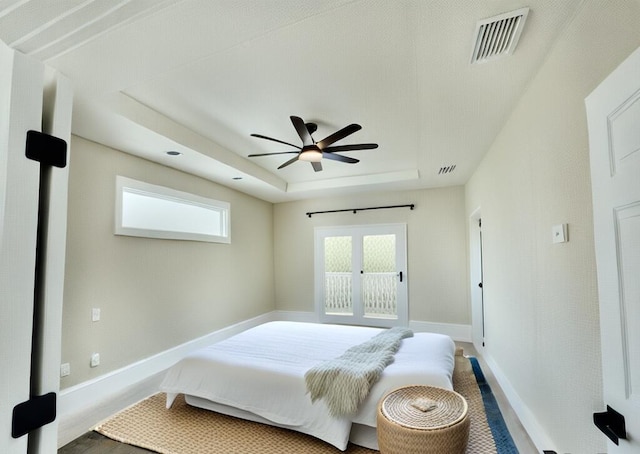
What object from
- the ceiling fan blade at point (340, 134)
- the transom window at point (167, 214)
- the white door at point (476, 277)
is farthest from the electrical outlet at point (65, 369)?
the white door at point (476, 277)

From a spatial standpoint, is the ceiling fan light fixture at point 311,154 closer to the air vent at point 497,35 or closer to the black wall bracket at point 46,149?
the air vent at point 497,35

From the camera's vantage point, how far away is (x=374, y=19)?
1.77 metres

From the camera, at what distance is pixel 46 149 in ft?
2.67

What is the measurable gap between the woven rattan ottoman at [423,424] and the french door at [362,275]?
353cm

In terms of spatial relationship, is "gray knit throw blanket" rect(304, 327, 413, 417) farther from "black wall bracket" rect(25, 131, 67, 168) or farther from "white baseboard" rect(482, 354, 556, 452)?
"black wall bracket" rect(25, 131, 67, 168)

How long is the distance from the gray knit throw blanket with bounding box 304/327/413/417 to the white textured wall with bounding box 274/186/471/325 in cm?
296

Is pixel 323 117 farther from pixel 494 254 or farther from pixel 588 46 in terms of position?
pixel 494 254

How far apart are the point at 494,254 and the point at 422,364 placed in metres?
1.57

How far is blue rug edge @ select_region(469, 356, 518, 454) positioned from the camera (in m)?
2.21

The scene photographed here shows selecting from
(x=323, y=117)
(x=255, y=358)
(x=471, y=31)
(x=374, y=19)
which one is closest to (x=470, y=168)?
(x=323, y=117)

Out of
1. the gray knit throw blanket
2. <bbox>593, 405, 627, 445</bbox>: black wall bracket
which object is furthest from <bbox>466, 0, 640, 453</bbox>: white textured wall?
the gray knit throw blanket

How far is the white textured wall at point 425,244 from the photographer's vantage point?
5.24 metres

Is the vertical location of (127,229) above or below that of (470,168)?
below

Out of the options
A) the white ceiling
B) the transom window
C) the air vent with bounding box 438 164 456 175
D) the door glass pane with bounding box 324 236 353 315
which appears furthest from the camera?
the door glass pane with bounding box 324 236 353 315
